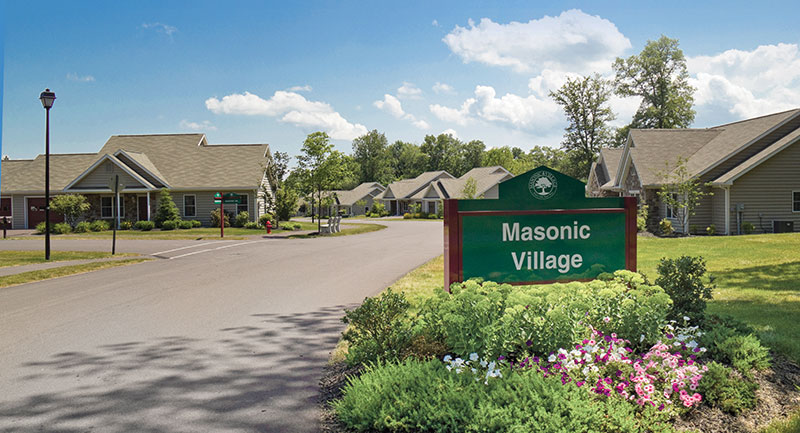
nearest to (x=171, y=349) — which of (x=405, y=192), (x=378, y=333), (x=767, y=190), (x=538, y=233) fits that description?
(x=378, y=333)

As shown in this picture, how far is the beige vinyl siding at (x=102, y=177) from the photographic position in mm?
38969

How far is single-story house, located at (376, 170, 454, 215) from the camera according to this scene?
253ft

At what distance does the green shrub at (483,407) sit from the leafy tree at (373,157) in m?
110

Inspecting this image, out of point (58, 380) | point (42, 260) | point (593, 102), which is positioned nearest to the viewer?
point (58, 380)

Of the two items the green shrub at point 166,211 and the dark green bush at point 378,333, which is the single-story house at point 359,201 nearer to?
the green shrub at point 166,211

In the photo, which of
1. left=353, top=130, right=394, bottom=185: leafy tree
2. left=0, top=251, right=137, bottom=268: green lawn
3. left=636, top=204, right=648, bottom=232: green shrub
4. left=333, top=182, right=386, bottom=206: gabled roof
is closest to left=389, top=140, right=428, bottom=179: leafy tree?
left=353, top=130, right=394, bottom=185: leafy tree

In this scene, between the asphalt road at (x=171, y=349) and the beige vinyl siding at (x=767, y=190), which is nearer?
the asphalt road at (x=171, y=349)

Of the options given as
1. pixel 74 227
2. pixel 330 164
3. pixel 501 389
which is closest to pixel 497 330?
pixel 501 389

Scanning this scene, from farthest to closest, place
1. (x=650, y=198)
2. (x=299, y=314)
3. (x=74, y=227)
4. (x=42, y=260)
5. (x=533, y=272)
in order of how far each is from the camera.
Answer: (x=74, y=227) < (x=650, y=198) < (x=42, y=260) < (x=299, y=314) < (x=533, y=272)

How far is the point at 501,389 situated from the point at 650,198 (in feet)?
101

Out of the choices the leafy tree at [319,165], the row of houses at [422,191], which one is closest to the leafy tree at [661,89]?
the row of houses at [422,191]

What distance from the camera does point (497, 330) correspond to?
4566mm

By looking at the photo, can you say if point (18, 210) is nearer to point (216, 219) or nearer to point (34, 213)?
point (34, 213)

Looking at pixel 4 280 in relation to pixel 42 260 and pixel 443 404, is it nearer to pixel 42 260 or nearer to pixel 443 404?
pixel 42 260
